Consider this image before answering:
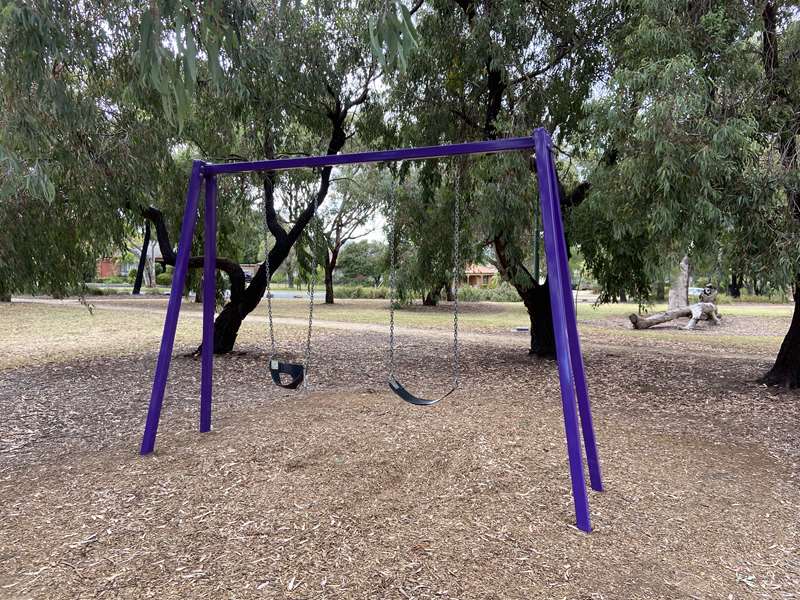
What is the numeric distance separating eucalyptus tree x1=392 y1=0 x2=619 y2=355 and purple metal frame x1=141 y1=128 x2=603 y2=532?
115 inches

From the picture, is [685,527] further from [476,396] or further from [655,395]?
[655,395]

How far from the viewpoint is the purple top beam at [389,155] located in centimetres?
Result: 324

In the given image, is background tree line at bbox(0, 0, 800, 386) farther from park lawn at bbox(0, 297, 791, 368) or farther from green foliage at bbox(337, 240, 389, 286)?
green foliage at bbox(337, 240, 389, 286)

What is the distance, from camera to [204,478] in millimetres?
3396

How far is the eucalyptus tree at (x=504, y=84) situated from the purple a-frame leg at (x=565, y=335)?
3113mm

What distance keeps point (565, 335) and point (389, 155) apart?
1639 mm

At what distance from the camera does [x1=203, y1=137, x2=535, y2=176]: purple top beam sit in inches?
127

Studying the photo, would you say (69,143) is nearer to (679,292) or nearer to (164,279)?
(679,292)

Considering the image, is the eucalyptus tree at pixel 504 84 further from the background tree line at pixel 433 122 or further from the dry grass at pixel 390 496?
the dry grass at pixel 390 496

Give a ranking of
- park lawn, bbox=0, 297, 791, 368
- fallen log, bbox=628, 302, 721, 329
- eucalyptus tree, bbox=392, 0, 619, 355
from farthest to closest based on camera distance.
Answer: fallen log, bbox=628, 302, 721, 329 → park lawn, bbox=0, 297, 791, 368 → eucalyptus tree, bbox=392, 0, 619, 355

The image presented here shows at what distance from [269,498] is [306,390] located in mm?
2991

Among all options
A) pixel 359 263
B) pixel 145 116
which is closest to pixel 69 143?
pixel 145 116

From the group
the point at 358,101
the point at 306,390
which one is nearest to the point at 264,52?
the point at 358,101

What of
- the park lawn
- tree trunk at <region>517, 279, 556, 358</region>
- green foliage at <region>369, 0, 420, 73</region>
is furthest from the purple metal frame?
the park lawn
